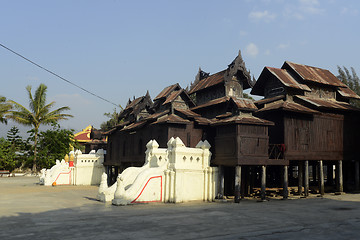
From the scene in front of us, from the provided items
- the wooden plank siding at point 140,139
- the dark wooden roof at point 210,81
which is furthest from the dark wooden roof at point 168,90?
the wooden plank siding at point 140,139

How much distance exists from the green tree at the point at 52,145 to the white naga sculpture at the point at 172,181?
32.5 meters

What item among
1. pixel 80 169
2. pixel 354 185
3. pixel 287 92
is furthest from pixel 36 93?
pixel 354 185

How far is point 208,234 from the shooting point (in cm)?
1011

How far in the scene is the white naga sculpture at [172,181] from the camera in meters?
17.8

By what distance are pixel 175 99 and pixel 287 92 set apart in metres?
9.22

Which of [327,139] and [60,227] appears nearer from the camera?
[60,227]

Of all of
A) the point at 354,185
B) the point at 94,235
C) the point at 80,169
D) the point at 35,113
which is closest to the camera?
the point at 94,235

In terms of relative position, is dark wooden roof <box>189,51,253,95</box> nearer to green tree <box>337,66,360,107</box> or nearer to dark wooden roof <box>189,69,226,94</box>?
dark wooden roof <box>189,69,226,94</box>

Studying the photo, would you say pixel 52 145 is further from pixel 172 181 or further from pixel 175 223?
pixel 175 223

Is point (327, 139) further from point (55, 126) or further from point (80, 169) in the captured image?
point (55, 126)

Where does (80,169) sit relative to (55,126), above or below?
below

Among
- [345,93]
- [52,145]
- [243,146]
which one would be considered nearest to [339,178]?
[345,93]

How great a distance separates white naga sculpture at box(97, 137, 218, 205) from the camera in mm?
17766

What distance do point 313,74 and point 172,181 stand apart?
1639 cm
